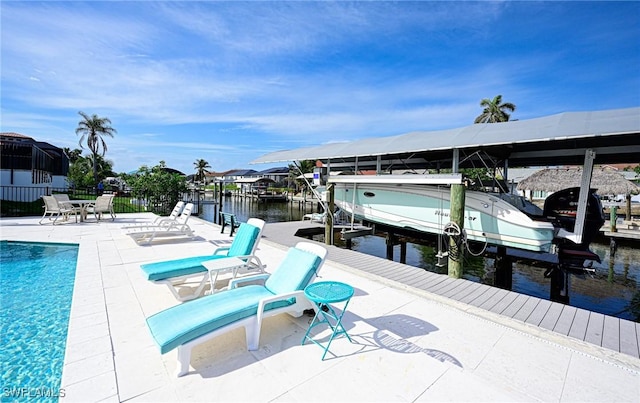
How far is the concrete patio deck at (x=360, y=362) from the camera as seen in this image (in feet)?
8.26

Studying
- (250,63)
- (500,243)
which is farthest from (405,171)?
(250,63)

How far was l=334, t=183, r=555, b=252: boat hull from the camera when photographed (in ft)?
23.7

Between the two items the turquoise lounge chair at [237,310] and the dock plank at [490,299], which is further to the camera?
the dock plank at [490,299]

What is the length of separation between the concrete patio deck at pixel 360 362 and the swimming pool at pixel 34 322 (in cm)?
21

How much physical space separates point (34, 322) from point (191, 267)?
6.98 feet

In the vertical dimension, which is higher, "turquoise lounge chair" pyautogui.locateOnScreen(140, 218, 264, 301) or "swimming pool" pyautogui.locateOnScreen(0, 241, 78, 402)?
"turquoise lounge chair" pyautogui.locateOnScreen(140, 218, 264, 301)

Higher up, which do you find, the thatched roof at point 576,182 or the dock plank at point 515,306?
the thatched roof at point 576,182

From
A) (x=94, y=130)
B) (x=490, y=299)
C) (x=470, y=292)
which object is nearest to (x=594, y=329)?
(x=490, y=299)

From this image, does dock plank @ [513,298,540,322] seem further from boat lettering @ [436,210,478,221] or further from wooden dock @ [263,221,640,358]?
boat lettering @ [436,210,478,221]

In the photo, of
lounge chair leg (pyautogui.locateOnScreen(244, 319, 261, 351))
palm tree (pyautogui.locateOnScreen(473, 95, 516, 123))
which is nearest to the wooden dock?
lounge chair leg (pyautogui.locateOnScreen(244, 319, 261, 351))

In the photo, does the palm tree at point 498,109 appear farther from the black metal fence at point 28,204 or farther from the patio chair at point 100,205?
the patio chair at point 100,205

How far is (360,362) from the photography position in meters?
2.97

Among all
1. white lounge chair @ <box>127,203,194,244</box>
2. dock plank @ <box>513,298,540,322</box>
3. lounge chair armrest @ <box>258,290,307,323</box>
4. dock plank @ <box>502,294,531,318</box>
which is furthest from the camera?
white lounge chair @ <box>127,203,194,244</box>

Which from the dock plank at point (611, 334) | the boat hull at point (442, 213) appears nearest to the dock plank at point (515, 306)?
the dock plank at point (611, 334)
